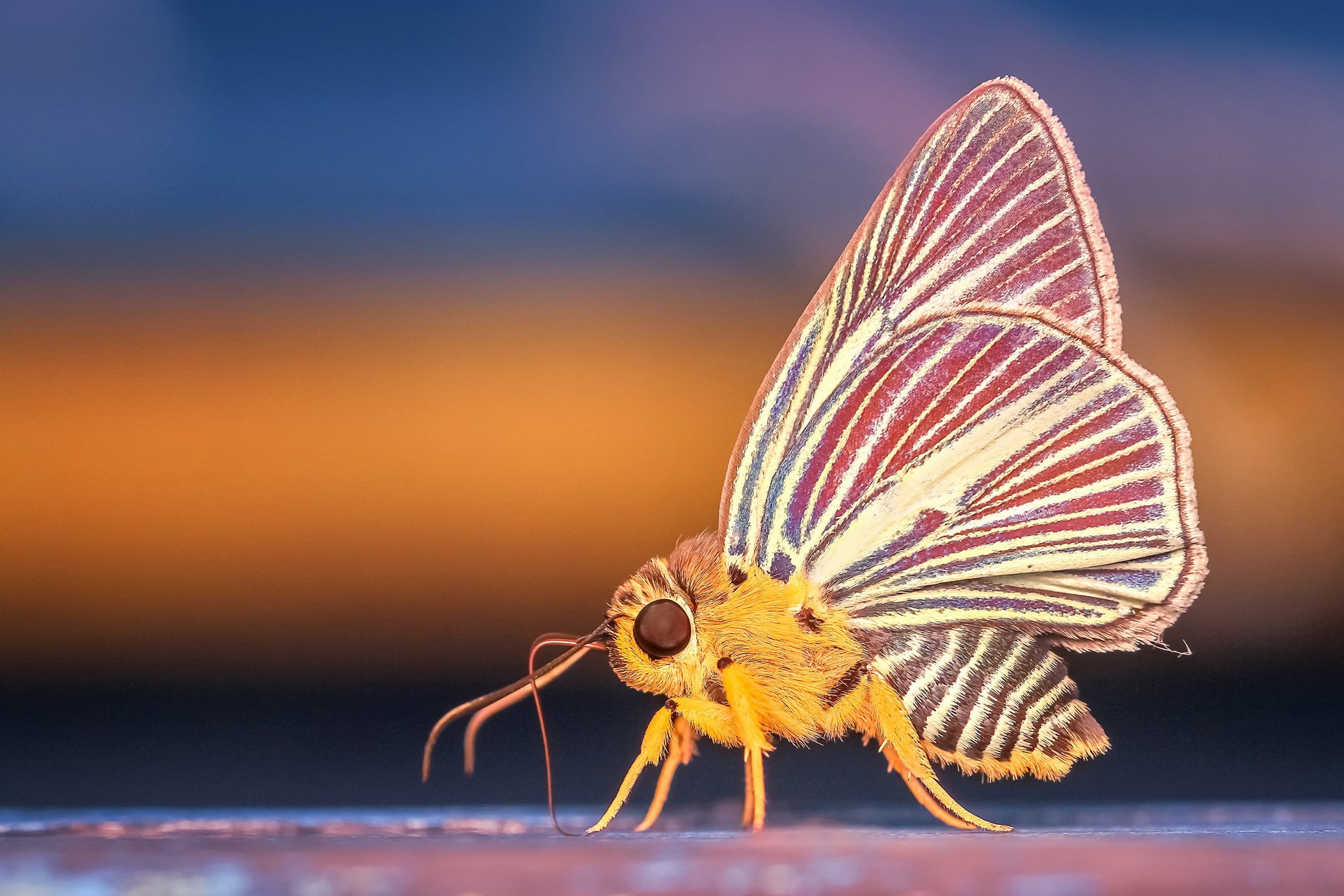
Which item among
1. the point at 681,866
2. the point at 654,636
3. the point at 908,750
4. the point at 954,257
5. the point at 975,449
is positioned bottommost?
the point at 681,866

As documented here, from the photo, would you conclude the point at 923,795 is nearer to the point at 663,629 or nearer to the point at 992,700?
the point at 992,700

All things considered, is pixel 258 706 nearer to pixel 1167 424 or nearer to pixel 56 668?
pixel 56 668

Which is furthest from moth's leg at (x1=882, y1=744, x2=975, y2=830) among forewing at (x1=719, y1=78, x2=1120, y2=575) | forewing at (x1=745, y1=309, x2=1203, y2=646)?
forewing at (x1=719, y1=78, x2=1120, y2=575)

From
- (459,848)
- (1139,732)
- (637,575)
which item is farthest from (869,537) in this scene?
(1139,732)

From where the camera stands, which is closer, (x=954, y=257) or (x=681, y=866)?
(x=681, y=866)

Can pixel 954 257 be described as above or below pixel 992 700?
above

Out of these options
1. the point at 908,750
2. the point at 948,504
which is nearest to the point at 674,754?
the point at 908,750

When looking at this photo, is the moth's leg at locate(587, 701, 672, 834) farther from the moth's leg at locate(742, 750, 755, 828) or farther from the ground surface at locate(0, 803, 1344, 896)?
the ground surface at locate(0, 803, 1344, 896)
